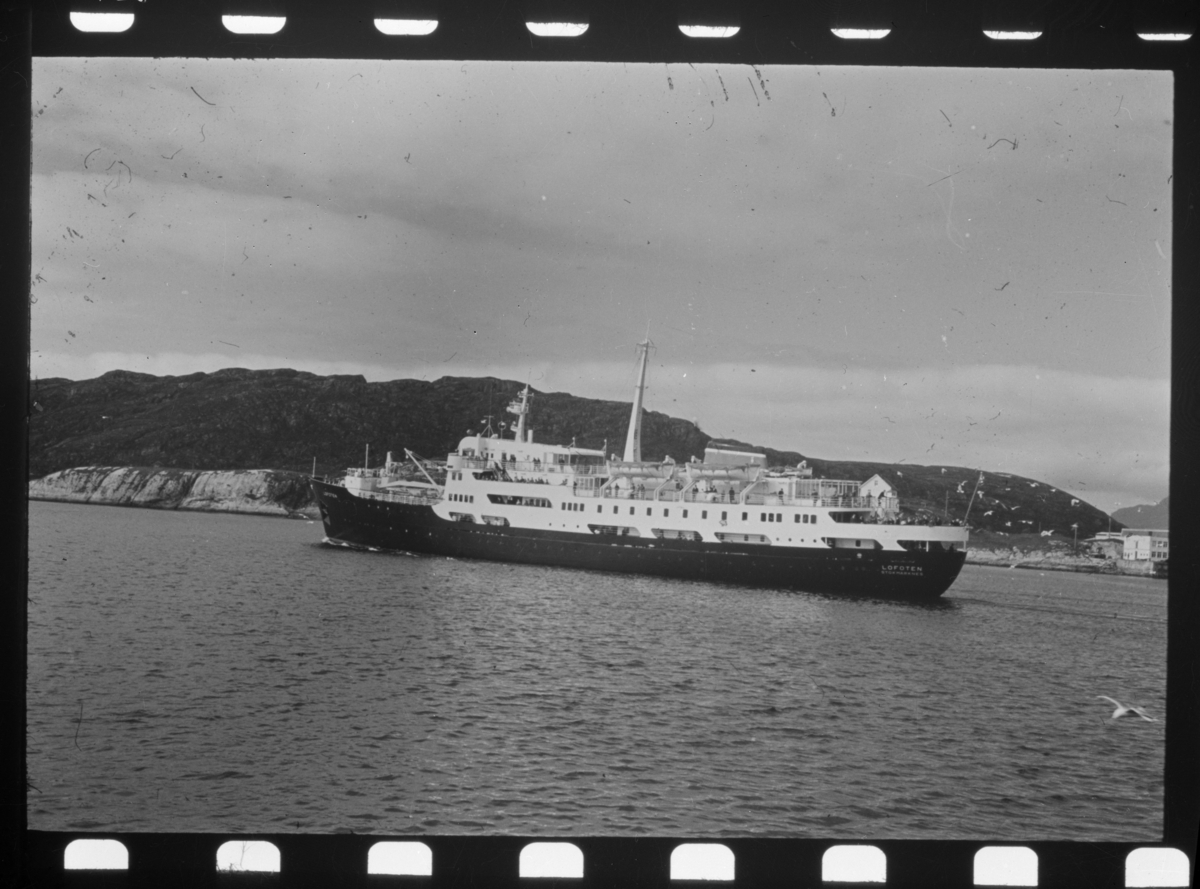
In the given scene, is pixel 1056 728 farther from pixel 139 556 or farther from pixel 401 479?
pixel 139 556

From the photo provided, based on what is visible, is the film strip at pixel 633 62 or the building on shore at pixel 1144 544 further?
the building on shore at pixel 1144 544

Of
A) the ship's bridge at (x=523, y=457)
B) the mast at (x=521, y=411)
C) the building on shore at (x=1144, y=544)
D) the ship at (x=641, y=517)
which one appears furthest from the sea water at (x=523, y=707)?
the mast at (x=521, y=411)

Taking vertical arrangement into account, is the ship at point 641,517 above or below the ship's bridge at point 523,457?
below

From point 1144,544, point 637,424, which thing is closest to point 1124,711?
point 1144,544

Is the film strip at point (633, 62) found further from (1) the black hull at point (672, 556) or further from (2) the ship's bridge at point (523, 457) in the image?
(1) the black hull at point (672, 556)

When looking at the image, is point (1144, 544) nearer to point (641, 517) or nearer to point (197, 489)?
point (641, 517)

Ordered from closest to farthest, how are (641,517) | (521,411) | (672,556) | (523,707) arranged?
(523,707) < (521,411) < (641,517) < (672,556)
